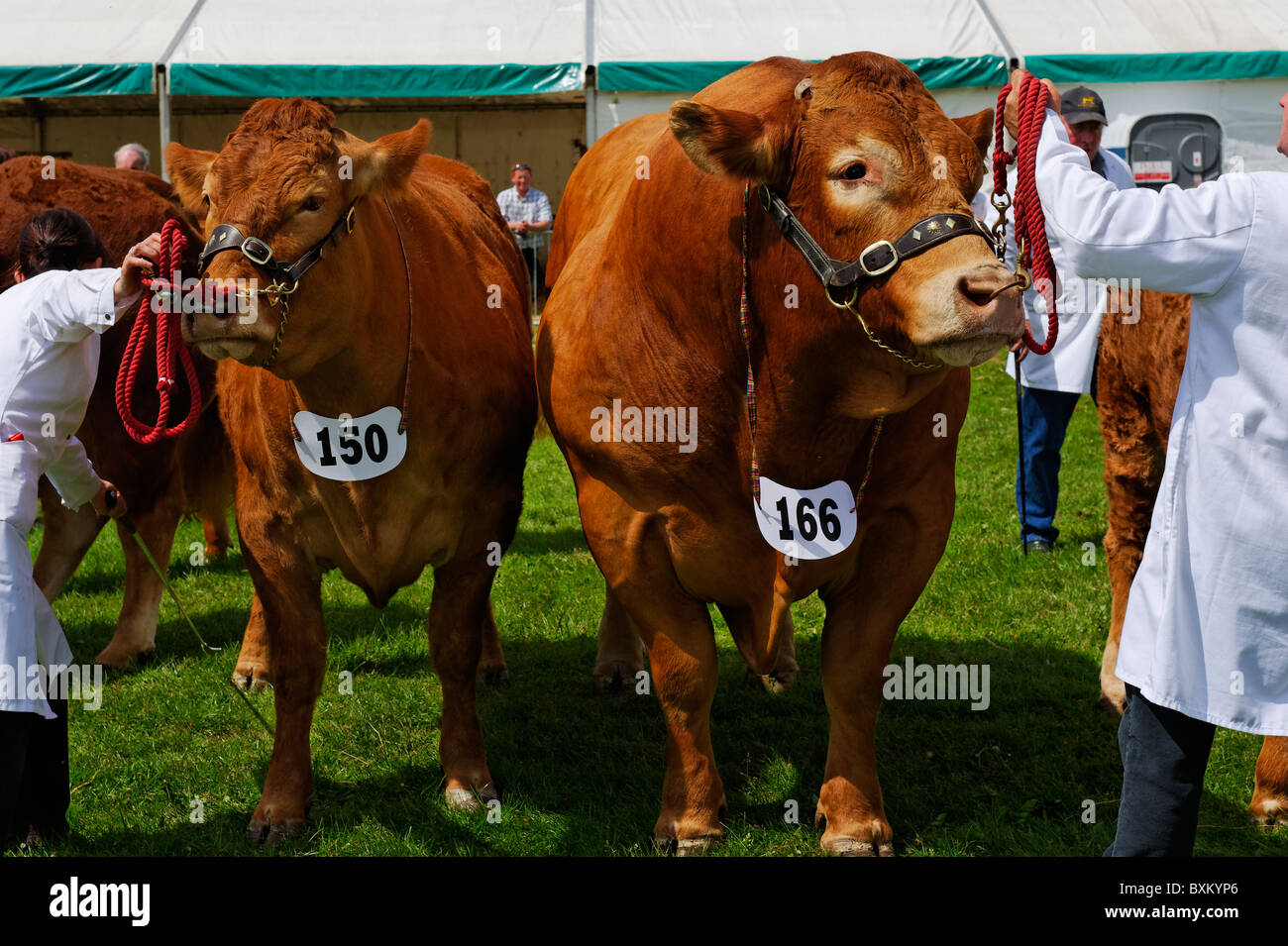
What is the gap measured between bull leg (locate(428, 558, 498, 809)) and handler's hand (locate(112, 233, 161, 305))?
4.31 ft

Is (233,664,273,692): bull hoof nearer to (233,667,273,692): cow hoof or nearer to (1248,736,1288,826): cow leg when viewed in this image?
(233,667,273,692): cow hoof

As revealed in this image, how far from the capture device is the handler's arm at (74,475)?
3883mm

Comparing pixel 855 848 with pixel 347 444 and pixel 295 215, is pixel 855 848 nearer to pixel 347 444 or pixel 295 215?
pixel 347 444

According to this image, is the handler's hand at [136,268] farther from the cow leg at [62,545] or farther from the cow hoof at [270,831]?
the cow leg at [62,545]

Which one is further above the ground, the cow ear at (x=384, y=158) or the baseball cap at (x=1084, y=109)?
the baseball cap at (x=1084, y=109)

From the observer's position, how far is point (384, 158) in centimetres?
356

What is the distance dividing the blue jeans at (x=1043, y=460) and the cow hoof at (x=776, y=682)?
236 centimetres

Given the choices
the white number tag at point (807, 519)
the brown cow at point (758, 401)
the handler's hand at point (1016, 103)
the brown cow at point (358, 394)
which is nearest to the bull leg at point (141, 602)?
the brown cow at point (358, 394)

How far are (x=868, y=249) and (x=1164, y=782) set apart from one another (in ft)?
4.48

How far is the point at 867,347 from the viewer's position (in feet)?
10.5

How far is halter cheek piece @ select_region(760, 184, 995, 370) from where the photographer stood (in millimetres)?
2859
